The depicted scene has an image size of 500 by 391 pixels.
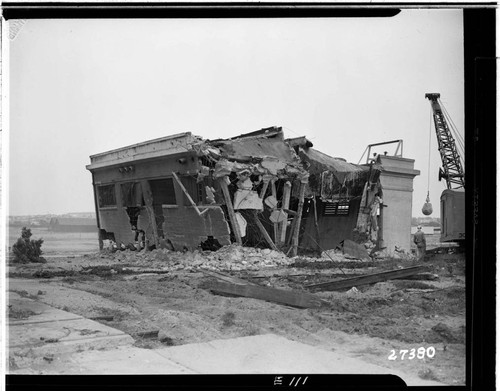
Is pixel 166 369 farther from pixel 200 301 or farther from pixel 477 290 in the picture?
pixel 477 290

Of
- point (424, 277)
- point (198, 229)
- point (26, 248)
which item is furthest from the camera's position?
point (198, 229)

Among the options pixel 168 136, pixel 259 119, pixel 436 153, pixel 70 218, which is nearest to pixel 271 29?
pixel 259 119

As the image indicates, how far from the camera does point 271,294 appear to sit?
458 cm

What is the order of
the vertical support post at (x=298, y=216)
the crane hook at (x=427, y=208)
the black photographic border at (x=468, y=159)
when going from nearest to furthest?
1. the black photographic border at (x=468, y=159)
2. the crane hook at (x=427, y=208)
3. the vertical support post at (x=298, y=216)

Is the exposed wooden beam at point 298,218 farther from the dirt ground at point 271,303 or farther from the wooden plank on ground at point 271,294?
the wooden plank on ground at point 271,294

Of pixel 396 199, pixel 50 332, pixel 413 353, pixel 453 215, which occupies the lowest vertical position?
pixel 413 353

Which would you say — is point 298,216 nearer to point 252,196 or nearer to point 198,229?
point 252,196

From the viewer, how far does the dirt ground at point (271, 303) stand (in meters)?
4.43

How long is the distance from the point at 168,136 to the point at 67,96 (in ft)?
2.51

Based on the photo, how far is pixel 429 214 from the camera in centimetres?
454

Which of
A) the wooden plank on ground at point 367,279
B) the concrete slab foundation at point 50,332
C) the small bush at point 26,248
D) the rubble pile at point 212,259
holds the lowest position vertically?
the concrete slab foundation at point 50,332

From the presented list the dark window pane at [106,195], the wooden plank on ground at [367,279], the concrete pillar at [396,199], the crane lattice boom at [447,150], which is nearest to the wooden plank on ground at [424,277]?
the wooden plank on ground at [367,279]

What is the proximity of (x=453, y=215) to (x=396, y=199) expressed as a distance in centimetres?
43

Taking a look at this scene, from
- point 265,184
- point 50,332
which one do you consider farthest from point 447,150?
point 50,332
